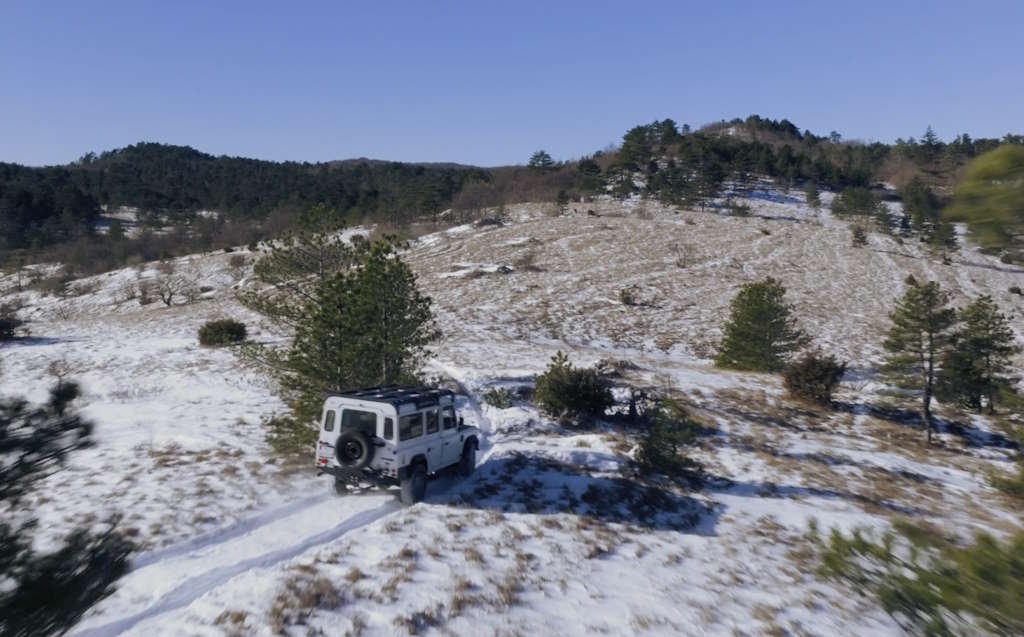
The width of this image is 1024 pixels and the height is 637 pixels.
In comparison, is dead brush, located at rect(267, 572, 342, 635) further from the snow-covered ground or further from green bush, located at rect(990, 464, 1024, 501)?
green bush, located at rect(990, 464, 1024, 501)

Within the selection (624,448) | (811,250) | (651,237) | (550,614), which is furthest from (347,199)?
(550,614)

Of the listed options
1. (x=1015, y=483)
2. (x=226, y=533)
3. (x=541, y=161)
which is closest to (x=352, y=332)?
(x=226, y=533)

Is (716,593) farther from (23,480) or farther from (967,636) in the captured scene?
(23,480)

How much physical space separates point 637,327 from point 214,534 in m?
28.9

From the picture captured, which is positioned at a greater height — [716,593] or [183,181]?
[183,181]

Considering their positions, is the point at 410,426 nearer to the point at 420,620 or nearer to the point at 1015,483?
the point at 420,620

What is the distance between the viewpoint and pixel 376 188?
376 ft

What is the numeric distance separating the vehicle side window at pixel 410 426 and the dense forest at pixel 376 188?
59852 millimetres

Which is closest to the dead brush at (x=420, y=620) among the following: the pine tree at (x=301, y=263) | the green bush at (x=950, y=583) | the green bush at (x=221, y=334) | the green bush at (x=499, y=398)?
the green bush at (x=950, y=583)

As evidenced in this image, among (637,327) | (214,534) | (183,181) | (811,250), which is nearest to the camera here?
(214,534)

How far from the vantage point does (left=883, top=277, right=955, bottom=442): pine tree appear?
18.3 metres

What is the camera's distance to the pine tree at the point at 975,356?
61.3ft

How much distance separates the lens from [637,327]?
117ft

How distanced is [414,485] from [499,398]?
749 centimetres
